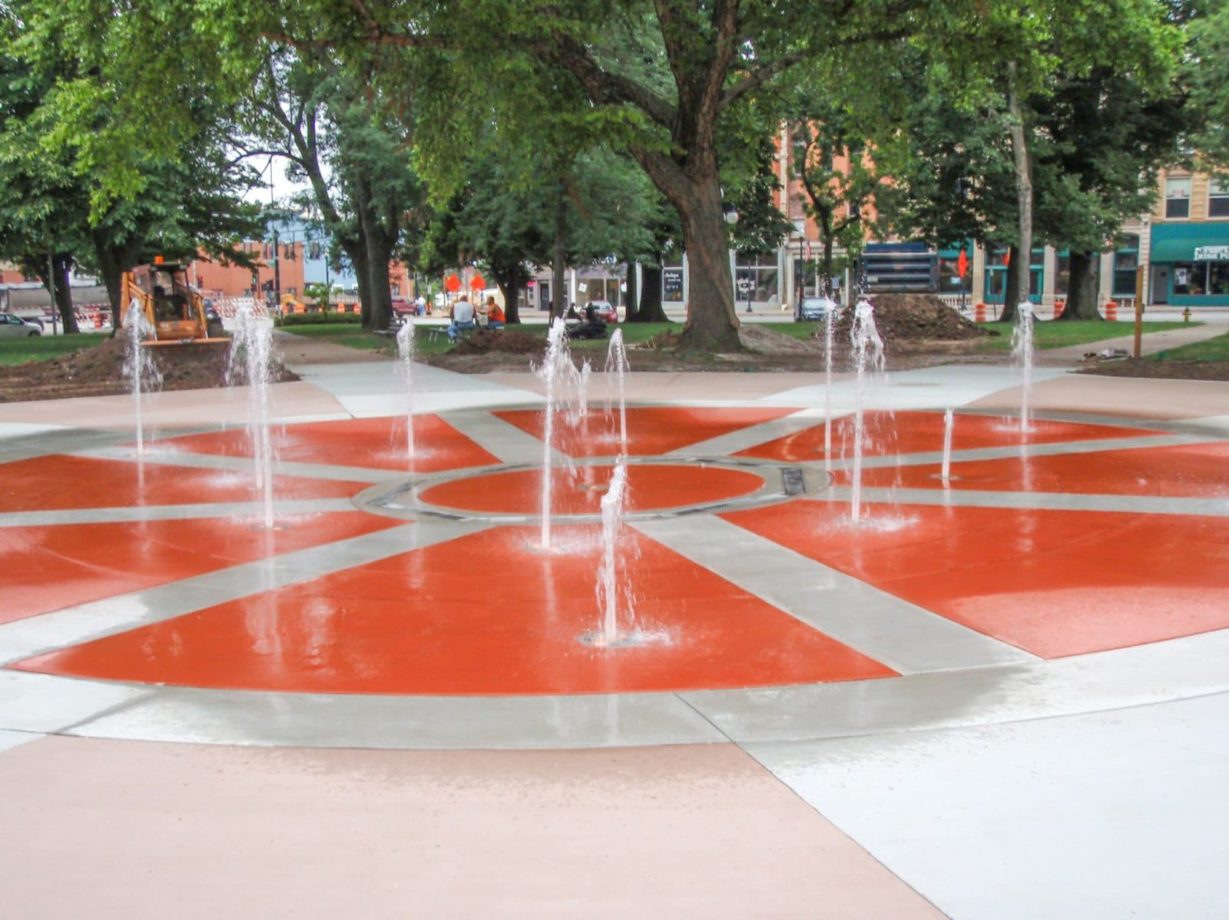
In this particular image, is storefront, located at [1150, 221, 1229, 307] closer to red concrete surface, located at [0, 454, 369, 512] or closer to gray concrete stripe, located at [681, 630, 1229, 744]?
red concrete surface, located at [0, 454, 369, 512]

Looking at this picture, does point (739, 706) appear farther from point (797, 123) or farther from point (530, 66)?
point (797, 123)

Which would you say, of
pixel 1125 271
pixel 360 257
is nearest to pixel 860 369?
pixel 360 257

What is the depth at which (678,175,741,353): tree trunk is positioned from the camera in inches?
905

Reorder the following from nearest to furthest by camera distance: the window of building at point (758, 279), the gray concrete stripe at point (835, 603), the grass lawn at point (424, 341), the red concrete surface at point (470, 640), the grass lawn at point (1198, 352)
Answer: the red concrete surface at point (470, 640) → the gray concrete stripe at point (835, 603) → the grass lawn at point (1198, 352) → the grass lawn at point (424, 341) → the window of building at point (758, 279)

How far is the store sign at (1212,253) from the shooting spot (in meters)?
61.0

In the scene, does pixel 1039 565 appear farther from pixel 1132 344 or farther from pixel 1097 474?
pixel 1132 344

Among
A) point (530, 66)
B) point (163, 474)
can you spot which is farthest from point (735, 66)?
point (163, 474)

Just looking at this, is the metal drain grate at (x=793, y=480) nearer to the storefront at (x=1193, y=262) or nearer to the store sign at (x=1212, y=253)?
the storefront at (x=1193, y=262)

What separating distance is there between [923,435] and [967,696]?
8.40m

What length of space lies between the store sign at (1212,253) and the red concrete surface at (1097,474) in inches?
2221

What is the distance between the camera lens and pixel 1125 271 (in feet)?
218

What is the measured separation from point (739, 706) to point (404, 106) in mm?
19909

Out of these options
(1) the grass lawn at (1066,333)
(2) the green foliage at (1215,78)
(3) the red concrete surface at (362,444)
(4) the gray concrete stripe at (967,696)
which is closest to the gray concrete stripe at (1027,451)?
(3) the red concrete surface at (362,444)

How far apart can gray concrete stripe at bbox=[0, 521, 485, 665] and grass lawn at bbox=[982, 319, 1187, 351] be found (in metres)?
21.5
